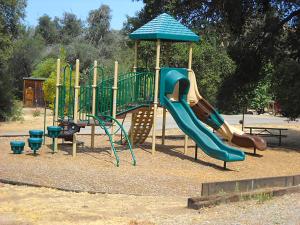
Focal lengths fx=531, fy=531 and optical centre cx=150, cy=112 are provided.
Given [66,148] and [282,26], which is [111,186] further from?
[282,26]

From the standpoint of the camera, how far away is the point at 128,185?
10844mm

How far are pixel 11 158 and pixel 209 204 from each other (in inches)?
285

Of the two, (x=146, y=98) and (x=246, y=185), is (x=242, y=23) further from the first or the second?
(x=246, y=185)

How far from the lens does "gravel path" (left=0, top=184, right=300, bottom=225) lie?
23.3 ft

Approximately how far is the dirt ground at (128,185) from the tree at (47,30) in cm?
5377

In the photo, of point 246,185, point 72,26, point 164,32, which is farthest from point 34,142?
point 72,26

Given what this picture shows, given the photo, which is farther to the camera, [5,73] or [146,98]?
[5,73]

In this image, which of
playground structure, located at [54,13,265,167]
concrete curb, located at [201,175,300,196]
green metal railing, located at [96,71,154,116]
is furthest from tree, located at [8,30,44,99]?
concrete curb, located at [201,175,300,196]

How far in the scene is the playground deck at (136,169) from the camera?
10.7 metres

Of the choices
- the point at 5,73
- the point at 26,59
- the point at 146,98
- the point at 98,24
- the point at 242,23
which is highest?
the point at 98,24

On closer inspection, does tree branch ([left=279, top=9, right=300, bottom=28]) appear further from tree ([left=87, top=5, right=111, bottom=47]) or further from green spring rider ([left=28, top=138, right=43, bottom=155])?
A: tree ([left=87, top=5, right=111, bottom=47])

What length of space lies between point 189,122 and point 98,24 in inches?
2292


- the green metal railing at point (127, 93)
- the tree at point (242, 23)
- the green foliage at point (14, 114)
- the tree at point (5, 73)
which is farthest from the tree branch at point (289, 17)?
the green foliage at point (14, 114)

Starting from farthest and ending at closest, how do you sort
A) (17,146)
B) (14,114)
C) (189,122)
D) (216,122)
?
(14,114), (216,122), (189,122), (17,146)
